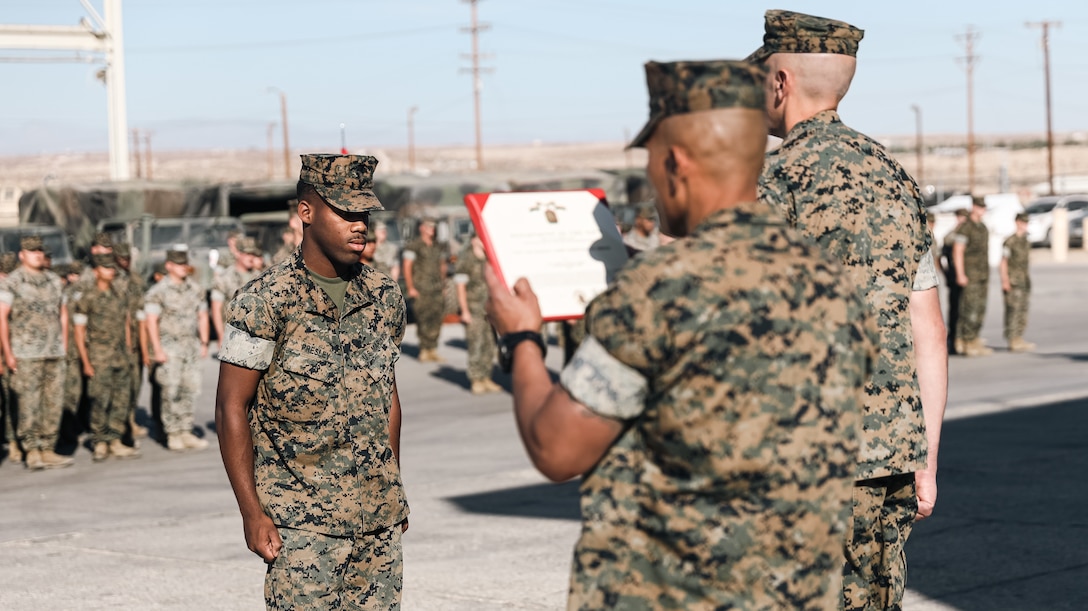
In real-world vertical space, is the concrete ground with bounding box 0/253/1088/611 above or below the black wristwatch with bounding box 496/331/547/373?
below

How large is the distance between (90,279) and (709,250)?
37.2ft

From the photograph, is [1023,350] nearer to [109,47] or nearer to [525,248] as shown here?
[525,248]

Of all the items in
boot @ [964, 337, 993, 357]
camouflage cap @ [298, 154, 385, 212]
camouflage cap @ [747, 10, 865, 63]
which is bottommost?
boot @ [964, 337, 993, 357]

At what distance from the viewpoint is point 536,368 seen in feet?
8.68

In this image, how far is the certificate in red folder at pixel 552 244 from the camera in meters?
2.86

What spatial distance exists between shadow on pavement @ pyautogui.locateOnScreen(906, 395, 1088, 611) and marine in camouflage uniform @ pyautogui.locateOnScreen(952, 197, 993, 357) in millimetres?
6144

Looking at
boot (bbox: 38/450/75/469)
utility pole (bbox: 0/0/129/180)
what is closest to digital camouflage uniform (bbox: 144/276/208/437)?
boot (bbox: 38/450/75/469)

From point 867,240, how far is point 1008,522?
5.00 meters

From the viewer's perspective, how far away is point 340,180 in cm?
439

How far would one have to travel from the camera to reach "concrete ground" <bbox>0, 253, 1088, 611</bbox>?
702 centimetres

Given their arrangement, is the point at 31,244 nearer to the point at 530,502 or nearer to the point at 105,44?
the point at 530,502

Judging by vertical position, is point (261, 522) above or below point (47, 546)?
above

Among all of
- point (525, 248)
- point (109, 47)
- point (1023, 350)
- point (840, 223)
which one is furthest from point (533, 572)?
point (109, 47)

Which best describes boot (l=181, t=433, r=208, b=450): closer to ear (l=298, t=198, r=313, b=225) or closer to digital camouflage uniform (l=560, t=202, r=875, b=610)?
ear (l=298, t=198, r=313, b=225)
